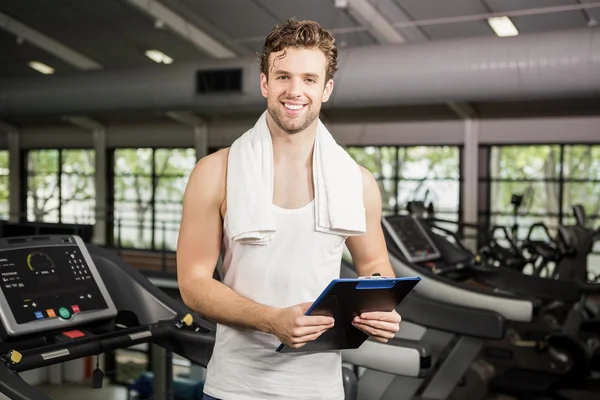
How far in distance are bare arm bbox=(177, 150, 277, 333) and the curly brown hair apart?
18 cm

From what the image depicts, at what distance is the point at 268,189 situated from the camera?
1.12 metres

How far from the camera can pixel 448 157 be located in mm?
8469

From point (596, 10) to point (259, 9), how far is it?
273 cm

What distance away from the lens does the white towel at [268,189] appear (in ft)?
3.58

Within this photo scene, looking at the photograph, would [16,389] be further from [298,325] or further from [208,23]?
[208,23]

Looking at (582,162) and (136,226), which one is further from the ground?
(582,162)

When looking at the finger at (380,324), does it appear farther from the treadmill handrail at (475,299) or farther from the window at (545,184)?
the window at (545,184)

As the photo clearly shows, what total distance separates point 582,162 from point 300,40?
7.25m

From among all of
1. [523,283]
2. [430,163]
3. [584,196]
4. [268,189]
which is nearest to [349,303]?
[268,189]

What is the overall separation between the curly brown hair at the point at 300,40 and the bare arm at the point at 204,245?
0.18 m

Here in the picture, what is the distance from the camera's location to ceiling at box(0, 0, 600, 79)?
19.8ft

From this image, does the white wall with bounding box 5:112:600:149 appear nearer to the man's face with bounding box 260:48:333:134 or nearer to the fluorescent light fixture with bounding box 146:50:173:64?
the fluorescent light fixture with bounding box 146:50:173:64

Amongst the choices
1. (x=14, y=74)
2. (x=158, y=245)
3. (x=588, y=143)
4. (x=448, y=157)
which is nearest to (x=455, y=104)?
(x=448, y=157)

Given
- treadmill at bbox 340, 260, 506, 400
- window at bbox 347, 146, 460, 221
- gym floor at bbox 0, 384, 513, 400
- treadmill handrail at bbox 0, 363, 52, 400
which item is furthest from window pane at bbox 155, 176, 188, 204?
treadmill handrail at bbox 0, 363, 52, 400
